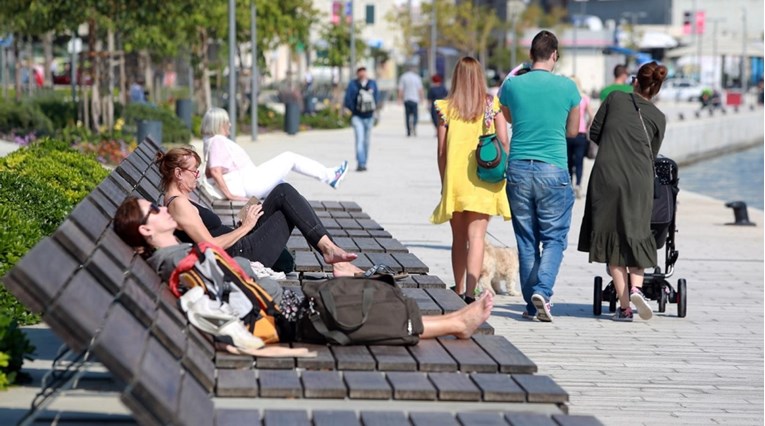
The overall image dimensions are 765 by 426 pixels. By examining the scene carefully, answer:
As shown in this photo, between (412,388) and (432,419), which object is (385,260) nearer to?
(412,388)

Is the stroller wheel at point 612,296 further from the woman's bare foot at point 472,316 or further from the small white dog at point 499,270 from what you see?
the woman's bare foot at point 472,316

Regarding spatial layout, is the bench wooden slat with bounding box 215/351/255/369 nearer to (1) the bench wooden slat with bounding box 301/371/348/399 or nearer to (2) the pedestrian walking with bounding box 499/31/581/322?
(1) the bench wooden slat with bounding box 301/371/348/399

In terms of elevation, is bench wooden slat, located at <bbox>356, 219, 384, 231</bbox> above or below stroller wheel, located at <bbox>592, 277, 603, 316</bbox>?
above

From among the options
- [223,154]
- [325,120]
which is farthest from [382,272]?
[325,120]

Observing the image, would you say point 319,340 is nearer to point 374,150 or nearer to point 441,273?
point 441,273

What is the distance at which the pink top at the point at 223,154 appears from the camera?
471 inches

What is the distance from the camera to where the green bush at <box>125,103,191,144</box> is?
29969mm

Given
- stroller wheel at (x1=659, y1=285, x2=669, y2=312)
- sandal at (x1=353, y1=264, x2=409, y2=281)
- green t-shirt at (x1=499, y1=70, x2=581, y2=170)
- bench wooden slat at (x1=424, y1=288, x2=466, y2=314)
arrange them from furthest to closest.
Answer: stroller wheel at (x1=659, y1=285, x2=669, y2=312)
green t-shirt at (x1=499, y1=70, x2=581, y2=170)
sandal at (x1=353, y1=264, x2=409, y2=281)
bench wooden slat at (x1=424, y1=288, x2=466, y2=314)

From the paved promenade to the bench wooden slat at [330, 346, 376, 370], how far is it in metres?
0.95

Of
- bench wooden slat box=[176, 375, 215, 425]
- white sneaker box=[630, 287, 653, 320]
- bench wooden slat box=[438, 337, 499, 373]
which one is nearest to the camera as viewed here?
bench wooden slat box=[176, 375, 215, 425]

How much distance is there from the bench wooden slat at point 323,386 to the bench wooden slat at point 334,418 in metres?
0.22

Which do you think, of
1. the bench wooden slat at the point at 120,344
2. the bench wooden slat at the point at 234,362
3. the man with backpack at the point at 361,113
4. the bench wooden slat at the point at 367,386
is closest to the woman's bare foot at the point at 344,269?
the bench wooden slat at the point at 234,362

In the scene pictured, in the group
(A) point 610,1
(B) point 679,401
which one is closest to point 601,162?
(B) point 679,401

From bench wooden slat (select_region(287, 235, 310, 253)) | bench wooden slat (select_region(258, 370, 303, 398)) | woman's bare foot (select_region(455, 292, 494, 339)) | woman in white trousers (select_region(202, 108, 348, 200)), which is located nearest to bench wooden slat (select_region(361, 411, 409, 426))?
bench wooden slat (select_region(258, 370, 303, 398))
